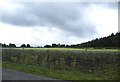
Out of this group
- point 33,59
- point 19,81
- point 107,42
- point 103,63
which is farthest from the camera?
point 107,42

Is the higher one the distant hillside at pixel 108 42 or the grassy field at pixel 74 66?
the distant hillside at pixel 108 42

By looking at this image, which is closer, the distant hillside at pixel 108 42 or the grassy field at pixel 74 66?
the grassy field at pixel 74 66

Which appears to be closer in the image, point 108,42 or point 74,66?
point 74,66

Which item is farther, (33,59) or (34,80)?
(33,59)

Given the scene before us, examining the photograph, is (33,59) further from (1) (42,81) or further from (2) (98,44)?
(2) (98,44)

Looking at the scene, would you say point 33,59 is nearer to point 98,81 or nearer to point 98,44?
point 98,81

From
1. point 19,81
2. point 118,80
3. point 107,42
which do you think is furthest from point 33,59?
point 107,42

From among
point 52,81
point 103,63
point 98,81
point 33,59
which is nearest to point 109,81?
point 98,81

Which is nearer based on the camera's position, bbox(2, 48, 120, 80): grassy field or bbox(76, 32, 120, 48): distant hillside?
bbox(2, 48, 120, 80): grassy field

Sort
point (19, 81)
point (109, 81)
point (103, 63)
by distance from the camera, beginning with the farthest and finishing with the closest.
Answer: point (103, 63)
point (109, 81)
point (19, 81)

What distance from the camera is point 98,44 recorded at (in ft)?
376

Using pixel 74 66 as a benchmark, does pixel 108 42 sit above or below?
above

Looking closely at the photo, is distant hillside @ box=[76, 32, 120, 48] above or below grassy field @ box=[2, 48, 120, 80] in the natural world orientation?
above

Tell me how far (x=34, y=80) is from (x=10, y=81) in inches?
53.3
